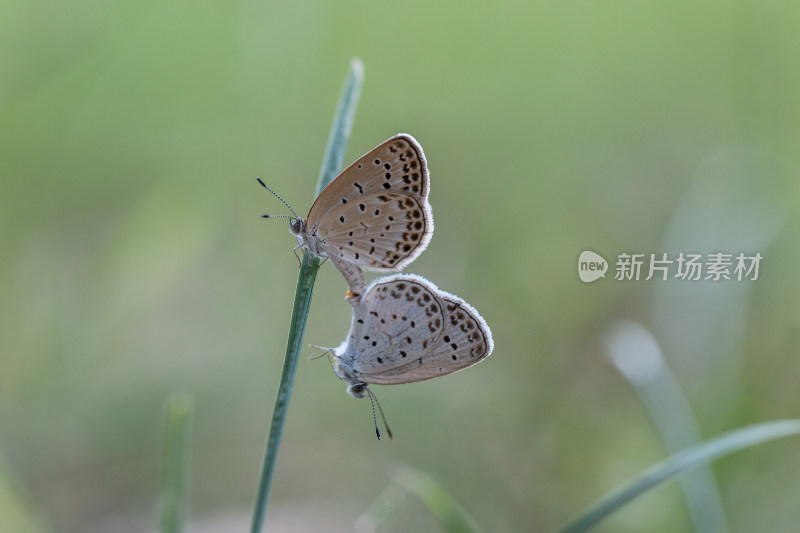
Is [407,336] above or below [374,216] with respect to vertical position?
below

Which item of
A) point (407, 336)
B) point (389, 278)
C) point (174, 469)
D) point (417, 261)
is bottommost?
point (417, 261)

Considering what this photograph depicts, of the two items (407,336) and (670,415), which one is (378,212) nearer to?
(407,336)

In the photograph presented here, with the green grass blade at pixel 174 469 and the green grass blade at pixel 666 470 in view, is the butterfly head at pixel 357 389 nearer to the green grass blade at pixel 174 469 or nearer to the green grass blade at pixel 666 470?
the green grass blade at pixel 174 469

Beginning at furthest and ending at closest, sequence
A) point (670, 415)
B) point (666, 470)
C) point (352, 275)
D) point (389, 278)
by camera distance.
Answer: point (670, 415) → point (352, 275) → point (389, 278) → point (666, 470)

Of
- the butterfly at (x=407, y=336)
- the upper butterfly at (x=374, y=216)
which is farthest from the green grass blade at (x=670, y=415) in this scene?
the upper butterfly at (x=374, y=216)

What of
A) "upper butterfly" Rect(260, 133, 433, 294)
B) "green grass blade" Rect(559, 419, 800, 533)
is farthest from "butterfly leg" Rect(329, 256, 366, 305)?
"green grass blade" Rect(559, 419, 800, 533)

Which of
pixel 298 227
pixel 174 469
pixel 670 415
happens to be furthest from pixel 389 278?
pixel 670 415

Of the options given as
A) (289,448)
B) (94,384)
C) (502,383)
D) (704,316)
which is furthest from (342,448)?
(704,316)

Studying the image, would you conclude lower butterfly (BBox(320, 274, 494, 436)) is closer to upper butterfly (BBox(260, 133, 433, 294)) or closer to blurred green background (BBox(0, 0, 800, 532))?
upper butterfly (BBox(260, 133, 433, 294))
